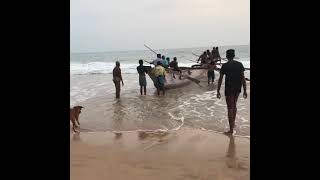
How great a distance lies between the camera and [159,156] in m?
6.48

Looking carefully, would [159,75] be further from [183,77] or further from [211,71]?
[211,71]

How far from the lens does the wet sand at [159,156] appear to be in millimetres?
5355

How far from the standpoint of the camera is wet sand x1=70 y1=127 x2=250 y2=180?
5355 millimetres

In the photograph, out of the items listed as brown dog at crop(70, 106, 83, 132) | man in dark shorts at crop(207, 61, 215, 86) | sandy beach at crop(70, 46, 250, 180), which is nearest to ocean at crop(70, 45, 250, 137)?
sandy beach at crop(70, 46, 250, 180)

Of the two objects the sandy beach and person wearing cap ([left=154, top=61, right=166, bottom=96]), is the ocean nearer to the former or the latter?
the sandy beach

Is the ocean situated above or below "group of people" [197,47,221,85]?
below

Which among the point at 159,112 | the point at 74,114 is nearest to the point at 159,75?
the point at 159,112

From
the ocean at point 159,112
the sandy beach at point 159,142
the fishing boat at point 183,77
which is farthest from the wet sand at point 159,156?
the fishing boat at point 183,77

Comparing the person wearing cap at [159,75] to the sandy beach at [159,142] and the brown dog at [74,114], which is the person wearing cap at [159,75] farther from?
the brown dog at [74,114]
